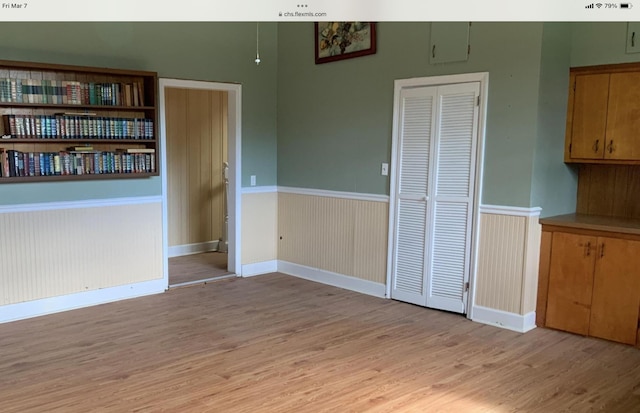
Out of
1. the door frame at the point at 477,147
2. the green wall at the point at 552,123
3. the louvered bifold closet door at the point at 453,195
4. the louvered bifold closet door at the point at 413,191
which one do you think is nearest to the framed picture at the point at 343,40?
the door frame at the point at 477,147

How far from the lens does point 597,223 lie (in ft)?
13.4

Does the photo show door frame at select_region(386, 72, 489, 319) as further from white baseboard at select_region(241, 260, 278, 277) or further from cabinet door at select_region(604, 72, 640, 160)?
white baseboard at select_region(241, 260, 278, 277)

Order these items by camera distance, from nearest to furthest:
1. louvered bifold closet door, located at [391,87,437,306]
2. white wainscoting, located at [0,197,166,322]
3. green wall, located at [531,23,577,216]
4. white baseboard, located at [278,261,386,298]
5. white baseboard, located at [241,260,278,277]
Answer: green wall, located at [531,23,577,216], white wainscoting, located at [0,197,166,322], louvered bifold closet door, located at [391,87,437,306], white baseboard, located at [278,261,386,298], white baseboard, located at [241,260,278,277]

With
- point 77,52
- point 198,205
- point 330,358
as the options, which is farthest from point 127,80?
point 330,358

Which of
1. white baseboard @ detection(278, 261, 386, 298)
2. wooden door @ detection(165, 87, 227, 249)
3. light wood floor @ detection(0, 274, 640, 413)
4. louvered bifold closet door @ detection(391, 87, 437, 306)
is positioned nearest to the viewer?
light wood floor @ detection(0, 274, 640, 413)

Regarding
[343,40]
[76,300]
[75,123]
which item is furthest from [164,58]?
[76,300]

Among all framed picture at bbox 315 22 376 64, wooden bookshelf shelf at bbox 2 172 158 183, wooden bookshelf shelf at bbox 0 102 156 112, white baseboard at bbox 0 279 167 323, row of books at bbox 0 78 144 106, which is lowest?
white baseboard at bbox 0 279 167 323

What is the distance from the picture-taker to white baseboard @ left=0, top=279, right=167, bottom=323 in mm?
4375

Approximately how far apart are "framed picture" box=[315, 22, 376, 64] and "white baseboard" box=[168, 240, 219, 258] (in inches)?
119

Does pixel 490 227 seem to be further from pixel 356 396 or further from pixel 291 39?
pixel 291 39

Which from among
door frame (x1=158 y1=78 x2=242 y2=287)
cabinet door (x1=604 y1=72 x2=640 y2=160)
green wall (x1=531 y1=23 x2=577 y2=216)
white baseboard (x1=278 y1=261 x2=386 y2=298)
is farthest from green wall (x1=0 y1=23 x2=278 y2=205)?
cabinet door (x1=604 y1=72 x2=640 y2=160)

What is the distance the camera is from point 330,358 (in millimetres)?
3648

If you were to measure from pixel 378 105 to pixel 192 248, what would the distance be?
11.2 ft

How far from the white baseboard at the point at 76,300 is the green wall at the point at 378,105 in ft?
6.41
